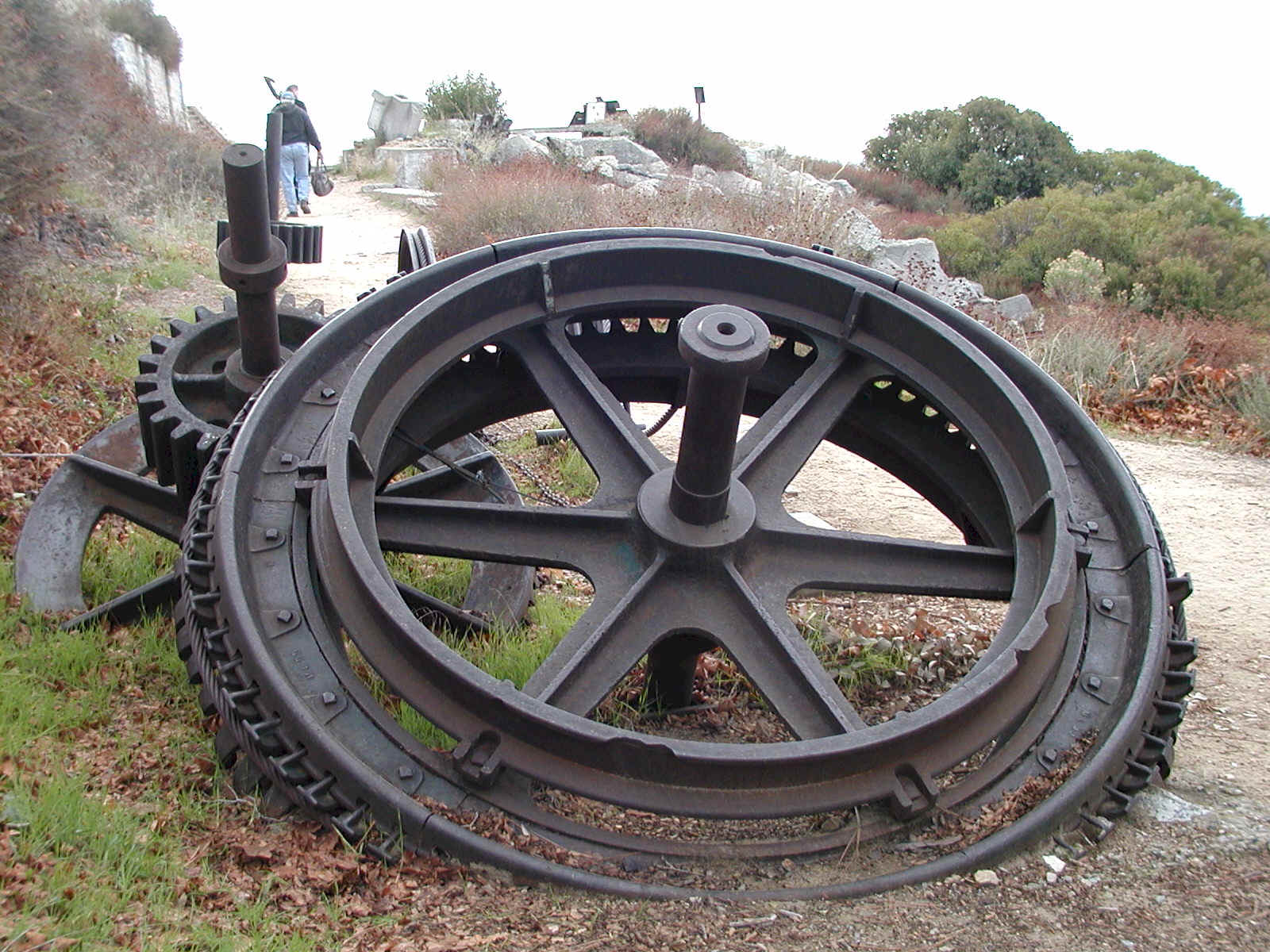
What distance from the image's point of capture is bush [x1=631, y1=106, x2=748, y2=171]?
2480 cm

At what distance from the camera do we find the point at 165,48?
2267 centimetres

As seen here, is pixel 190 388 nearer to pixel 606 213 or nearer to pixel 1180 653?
pixel 1180 653

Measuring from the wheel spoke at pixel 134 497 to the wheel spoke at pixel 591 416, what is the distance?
61.2 inches

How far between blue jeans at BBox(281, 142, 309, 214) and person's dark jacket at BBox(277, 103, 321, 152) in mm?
74

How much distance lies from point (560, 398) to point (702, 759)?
145 cm

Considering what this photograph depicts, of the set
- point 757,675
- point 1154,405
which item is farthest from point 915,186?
point 757,675

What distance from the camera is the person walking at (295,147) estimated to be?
14180 mm

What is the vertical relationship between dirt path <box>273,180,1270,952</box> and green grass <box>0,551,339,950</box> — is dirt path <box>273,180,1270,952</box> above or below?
above

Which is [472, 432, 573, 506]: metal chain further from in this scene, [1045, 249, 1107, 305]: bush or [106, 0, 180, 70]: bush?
[106, 0, 180, 70]: bush

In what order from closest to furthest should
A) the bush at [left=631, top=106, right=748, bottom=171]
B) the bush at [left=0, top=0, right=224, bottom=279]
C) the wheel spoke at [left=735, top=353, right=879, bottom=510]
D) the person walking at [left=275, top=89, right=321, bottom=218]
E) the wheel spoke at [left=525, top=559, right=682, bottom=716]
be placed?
the wheel spoke at [left=525, top=559, right=682, bottom=716] → the wheel spoke at [left=735, top=353, right=879, bottom=510] → the bush at [left=0, top=0, right=224, bottom=279] → the person walking at [left=275, top=89, right=321, bottom=218] → the bush at [left=631, top=106, right=748, bottom=171]

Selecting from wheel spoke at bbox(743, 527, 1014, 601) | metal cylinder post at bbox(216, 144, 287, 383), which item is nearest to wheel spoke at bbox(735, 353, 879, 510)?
wheel spoke at bbox(743, 527, 1014, 601)

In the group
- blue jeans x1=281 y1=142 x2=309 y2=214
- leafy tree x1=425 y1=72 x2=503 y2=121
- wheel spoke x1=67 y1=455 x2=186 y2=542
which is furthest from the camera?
leafy tree x1=425 y1=72 x2=503 y2=121

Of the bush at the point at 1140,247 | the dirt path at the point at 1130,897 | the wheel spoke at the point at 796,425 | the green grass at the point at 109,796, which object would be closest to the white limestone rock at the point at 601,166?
the bush at the point at 1140,247

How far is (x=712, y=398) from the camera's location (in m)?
2.83
